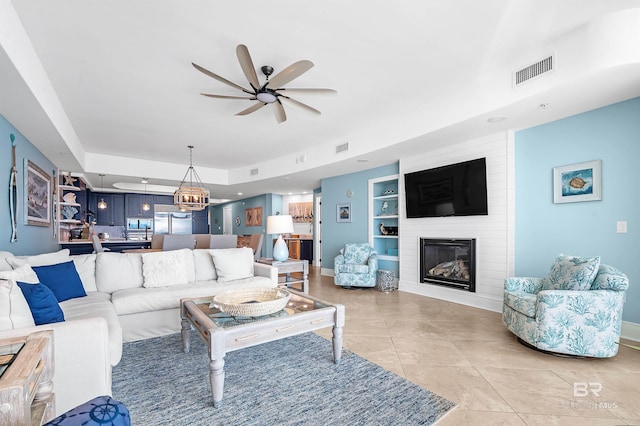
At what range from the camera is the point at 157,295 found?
3104mm

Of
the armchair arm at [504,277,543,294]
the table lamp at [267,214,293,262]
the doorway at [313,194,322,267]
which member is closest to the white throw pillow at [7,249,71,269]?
the table lamp at [267,214,293,262]

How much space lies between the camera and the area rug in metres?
1.83

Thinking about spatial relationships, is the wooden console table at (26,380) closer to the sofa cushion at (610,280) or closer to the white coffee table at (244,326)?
the white coffee table at (244,326)

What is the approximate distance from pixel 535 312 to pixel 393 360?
135 centimetres

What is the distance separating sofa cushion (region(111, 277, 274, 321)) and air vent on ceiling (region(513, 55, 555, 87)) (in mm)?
3629

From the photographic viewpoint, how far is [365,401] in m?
1.99

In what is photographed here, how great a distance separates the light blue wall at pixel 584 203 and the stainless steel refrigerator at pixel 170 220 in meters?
9.57

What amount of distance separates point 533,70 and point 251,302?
10.8 ft

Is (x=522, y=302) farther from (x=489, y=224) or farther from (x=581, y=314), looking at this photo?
(x=489, y=224)

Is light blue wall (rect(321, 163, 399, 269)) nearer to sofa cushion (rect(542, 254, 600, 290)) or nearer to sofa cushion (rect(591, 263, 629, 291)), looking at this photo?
sofa cushion (rect(542, 254, 600, 290))

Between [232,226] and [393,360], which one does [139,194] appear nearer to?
[232,226]

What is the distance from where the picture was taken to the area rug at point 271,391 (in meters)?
1.83

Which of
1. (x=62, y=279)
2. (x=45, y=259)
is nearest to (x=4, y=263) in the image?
(x=62, y=279)

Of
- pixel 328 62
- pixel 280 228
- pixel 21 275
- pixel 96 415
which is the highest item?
pixel 328 62
